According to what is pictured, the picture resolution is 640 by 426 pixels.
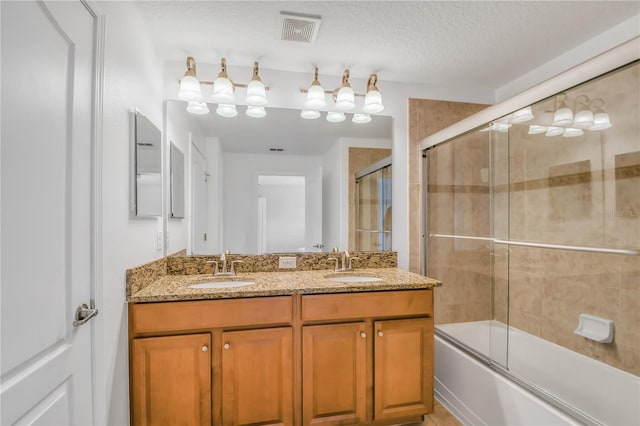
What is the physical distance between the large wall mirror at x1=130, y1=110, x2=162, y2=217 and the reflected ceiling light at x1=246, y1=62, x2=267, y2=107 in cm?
62

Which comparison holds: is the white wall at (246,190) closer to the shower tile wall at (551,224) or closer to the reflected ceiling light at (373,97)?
the reflected ceiling light at (373,97)

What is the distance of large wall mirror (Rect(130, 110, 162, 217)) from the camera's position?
1.54 m

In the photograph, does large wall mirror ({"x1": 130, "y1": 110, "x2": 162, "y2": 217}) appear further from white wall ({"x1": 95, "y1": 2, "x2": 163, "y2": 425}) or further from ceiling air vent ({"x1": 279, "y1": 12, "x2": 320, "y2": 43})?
ceiling air vent ({"x1": 279, "y1": 12, "x2": 320, "y2": 43})

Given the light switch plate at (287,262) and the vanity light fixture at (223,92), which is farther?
the light switch plate at (287,262)

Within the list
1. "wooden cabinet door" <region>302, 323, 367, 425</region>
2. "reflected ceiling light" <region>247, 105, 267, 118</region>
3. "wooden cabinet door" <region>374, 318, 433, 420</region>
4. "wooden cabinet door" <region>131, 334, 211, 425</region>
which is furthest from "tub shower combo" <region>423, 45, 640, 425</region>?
"wooden cabinet door" <region>131, 334, 211, 425</region>

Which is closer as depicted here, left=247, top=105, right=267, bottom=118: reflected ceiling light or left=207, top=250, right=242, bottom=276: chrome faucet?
left=207, top=250, right=242, bottom=276: chrome faucet

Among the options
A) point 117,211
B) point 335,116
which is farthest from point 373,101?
point 117,211

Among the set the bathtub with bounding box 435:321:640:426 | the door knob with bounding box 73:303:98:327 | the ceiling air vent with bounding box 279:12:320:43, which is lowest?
the bathtub with bounding box 435:321:640:426

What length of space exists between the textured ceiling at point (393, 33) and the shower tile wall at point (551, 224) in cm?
48

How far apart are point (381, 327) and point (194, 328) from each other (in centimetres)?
99

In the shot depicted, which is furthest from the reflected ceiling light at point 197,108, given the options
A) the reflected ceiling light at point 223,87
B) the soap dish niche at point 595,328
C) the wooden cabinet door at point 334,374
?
the soap dish niche at point 595,328

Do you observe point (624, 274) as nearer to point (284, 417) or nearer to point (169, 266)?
point (284, 417)

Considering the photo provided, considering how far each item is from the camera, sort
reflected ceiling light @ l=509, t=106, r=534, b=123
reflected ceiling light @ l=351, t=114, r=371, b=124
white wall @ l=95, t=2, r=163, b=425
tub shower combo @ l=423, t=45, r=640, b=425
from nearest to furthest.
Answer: white wall @ l=95, t=2, r=163, b=425, tub shower combo @ l=423, t=45, r=640, b=425, reflected ceiling light @ l=509, t=106, r=534, b=123, reflected ceiling light @ l=351, t=114, r=371, b=124

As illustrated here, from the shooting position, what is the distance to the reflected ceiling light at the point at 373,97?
2254mm
